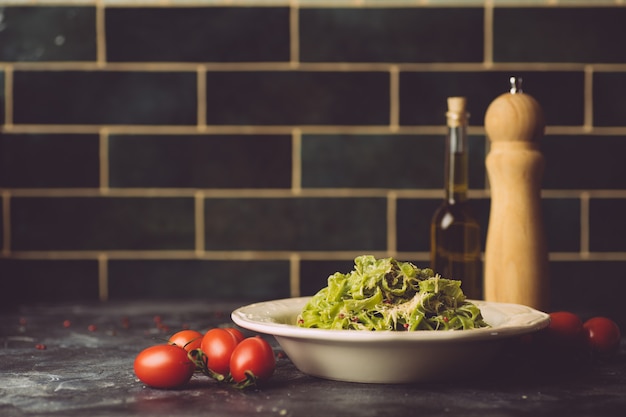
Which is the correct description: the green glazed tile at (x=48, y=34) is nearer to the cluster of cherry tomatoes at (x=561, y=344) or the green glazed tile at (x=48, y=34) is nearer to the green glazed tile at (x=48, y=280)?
the green glazed tile at (x=48, y=280)

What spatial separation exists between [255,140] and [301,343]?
90 centimetres

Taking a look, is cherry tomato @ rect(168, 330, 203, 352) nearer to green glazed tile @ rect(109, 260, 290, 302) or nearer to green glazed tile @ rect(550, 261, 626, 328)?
green glazed tile @ rect(109, 260, 290, 302)

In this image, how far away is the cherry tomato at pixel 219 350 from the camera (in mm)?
938

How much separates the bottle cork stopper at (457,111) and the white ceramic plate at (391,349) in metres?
0.41

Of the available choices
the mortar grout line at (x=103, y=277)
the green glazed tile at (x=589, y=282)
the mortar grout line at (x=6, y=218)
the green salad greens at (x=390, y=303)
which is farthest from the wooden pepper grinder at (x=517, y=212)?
the mortar grout line at (x=6, y=218)

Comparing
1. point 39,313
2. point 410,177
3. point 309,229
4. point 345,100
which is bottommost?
point 39,313

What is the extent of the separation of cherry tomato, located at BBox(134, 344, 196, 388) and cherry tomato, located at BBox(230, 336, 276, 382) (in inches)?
1.9

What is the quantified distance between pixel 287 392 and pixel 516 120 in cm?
55

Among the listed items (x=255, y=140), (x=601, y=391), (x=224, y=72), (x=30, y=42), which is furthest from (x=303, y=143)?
(x=601, y=391)

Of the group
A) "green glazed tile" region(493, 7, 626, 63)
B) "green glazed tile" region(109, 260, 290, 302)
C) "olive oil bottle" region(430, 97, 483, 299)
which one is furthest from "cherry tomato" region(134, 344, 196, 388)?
"green glazed tile" region(493, 7, 626, 63)

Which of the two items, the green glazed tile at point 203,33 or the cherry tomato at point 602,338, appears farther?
the green glazed tile at point 203,33

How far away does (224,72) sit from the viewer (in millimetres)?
1737

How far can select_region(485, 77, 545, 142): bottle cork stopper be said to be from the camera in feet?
4.00

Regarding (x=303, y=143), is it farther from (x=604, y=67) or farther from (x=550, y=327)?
(x=550, y=327)
